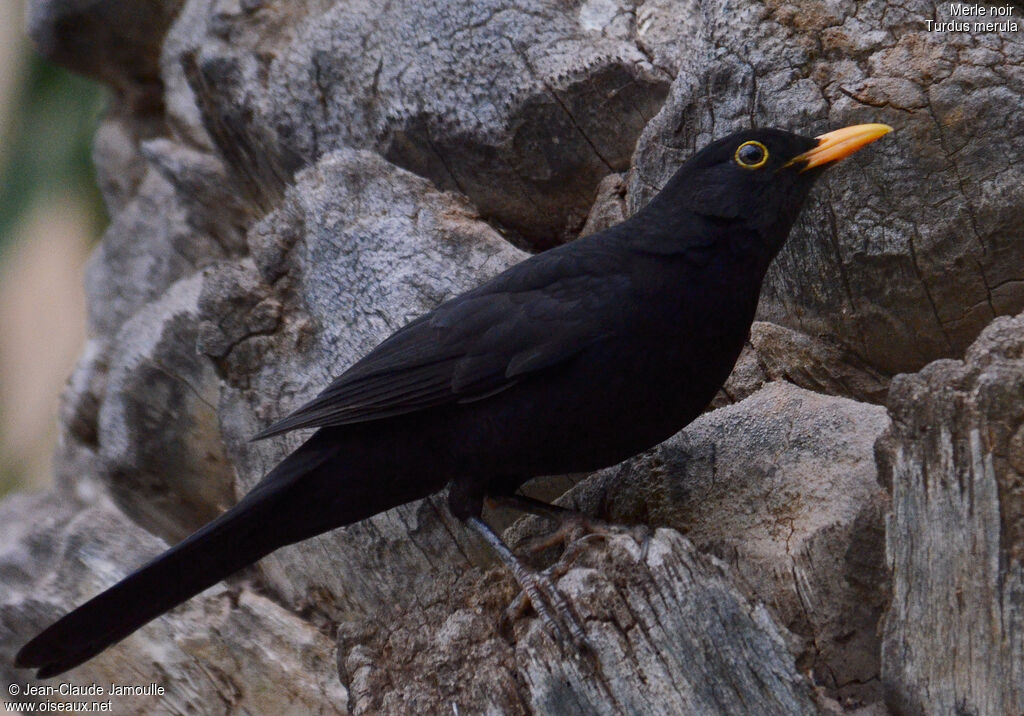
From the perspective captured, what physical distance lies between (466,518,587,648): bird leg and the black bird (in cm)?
19

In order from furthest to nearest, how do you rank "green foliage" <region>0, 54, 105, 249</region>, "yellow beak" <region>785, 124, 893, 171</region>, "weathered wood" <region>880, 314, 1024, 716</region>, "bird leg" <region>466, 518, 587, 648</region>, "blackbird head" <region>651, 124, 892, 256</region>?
"green foliage" <region>0, 54, 105, 249</region> < "blackbird head" <region>651, 124, 892, 256</region> < "yellow beak" <region>785, 124, 893, 171</region> < "bird leg" <region>466, 518, 587, 648</region> < "weathered wood" <region>880, 314, 1024, 716</region>

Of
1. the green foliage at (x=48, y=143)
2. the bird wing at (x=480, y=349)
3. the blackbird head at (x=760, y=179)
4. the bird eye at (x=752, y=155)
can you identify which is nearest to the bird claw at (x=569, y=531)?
the bird wing at (x=480, y=349)

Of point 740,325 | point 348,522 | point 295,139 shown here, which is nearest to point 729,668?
point 740,325

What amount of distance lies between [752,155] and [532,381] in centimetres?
110

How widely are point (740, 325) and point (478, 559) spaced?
1305 millimetres

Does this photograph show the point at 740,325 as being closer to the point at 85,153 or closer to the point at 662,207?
the point at 662,207

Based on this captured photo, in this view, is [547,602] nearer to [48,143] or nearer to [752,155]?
→ [752,155]

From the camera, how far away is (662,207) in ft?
13.5

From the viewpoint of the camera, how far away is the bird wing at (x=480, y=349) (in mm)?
3773

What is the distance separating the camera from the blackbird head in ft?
12.6

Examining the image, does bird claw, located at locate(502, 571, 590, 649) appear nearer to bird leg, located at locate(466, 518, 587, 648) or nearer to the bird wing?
bird leg, located at locate(466, 518, 587, 648)

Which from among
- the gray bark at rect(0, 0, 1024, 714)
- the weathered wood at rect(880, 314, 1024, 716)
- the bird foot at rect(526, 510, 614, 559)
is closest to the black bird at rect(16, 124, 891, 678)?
the bird foot at rect(526, 510, 614, 559)

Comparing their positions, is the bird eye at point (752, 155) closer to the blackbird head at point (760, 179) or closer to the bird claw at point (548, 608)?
the blackbird head at point (760, 179)

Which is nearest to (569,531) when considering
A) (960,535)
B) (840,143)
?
Answer: (960,535)
